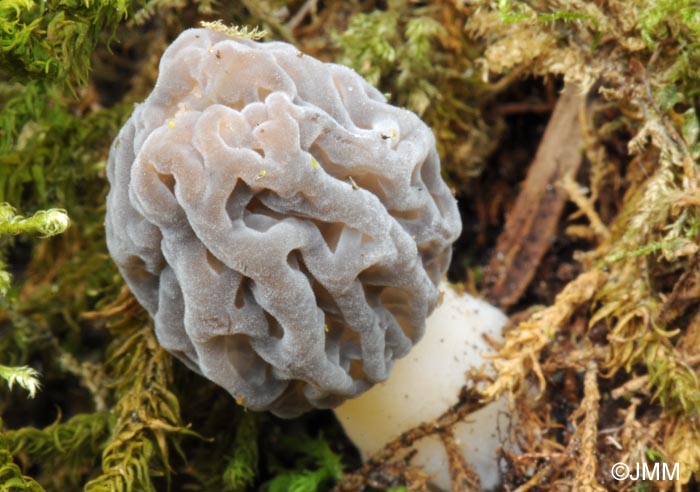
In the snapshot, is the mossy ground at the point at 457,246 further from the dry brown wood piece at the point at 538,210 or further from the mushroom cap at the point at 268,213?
the mushroom cap at the point at 268,213

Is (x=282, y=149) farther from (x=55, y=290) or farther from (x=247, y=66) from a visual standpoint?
(x=55, y=290)

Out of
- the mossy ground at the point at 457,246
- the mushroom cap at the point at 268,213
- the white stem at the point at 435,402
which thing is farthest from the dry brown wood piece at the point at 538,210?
the mushroom cap at the point at 268,213

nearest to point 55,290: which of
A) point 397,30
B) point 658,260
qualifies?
point 397,30

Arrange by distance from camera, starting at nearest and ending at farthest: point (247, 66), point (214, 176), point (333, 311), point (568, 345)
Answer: point (214, 176) → point (247, 66) → point (333, 311) → point (568, 345)

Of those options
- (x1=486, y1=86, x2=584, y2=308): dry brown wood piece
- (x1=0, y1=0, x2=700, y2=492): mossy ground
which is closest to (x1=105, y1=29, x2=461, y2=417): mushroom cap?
(x1=0, y1=0, x2=700, y2=492): mossy ground

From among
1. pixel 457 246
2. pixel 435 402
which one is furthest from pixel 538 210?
pixel 435 402

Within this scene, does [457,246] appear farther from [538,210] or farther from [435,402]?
[435,402]

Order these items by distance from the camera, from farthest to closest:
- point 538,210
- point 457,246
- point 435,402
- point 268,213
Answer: point 457,246, point 538,210, point 435,402, point 268,213
